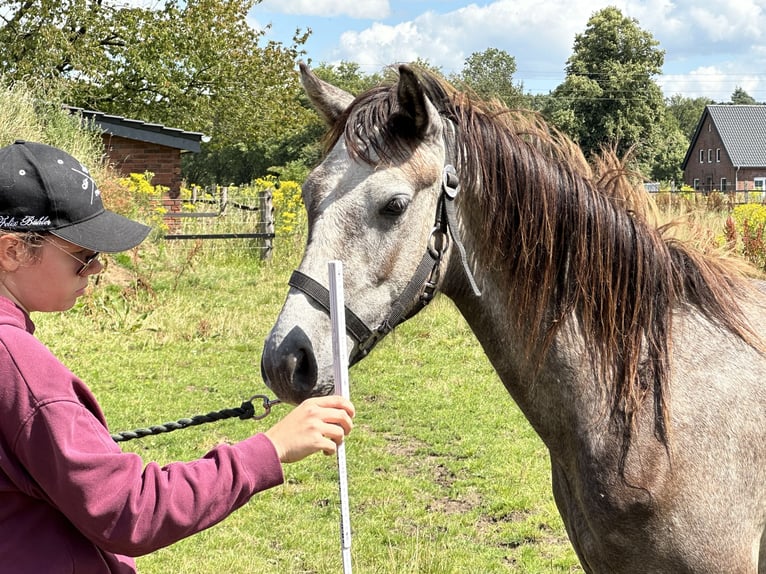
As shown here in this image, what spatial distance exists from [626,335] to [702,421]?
32cm

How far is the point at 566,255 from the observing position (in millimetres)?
2199

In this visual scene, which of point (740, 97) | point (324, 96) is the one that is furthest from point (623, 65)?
point (740, 97)

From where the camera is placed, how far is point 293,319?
187cm

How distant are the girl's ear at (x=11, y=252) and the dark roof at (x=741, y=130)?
181 ft

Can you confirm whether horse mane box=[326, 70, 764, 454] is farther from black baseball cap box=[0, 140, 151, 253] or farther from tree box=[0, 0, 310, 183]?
tree box=[0, 0, 310, 183]

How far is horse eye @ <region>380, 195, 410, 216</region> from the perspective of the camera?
1.99 metres

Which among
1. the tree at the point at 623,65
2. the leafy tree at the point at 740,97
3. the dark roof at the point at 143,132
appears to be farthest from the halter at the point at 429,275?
the leafy tree at the point at 740,97

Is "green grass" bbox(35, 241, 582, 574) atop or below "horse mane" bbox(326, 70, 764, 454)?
→ below

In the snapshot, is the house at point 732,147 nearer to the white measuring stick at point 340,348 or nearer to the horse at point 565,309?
the horse at point 565,309

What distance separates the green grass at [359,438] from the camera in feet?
13.9

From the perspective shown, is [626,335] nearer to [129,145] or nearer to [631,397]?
[631,397]

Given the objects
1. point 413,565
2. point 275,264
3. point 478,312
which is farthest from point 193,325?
point 478,312

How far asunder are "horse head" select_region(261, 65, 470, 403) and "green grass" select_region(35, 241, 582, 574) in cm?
52

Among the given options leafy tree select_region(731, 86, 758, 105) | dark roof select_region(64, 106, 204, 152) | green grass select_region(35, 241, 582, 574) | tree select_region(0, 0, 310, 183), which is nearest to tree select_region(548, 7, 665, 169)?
tree select_region(0, 0, 310, 183)
